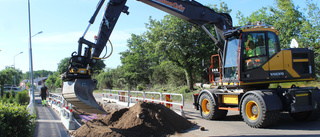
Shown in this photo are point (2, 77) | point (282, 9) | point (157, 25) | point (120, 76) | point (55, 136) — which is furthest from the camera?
point (120, 76)

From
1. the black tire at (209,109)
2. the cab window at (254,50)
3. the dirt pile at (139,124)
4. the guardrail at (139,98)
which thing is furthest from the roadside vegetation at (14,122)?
the cab window at (254,50)

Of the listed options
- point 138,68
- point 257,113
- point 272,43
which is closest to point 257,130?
point 257,113

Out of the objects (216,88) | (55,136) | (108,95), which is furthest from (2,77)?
(216,88)

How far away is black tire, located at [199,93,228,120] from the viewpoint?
988 centimetres

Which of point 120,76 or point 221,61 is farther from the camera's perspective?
point 120,76

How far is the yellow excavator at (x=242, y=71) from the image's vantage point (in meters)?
7.09

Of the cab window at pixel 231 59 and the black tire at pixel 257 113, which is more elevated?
the cab window at pixel 231 59

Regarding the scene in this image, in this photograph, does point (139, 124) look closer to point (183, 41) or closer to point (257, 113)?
point (257, 113)

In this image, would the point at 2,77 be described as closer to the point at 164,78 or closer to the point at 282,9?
the point at 164,78

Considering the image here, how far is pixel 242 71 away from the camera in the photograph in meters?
8.65

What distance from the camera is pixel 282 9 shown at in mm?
20859

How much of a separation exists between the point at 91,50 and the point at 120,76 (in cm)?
3488

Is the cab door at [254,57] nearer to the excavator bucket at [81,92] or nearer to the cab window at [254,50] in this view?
the cab window at [254,50]

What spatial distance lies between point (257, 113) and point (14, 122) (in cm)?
712
